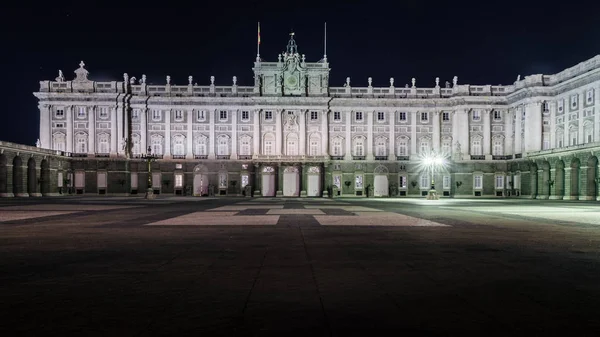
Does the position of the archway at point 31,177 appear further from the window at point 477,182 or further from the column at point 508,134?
the column at point 508,134

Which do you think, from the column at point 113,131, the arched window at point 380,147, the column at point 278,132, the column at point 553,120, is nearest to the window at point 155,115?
the column at point 113,131

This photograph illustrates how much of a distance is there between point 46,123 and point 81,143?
5.75 meters

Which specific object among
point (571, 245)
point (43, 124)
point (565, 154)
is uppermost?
point (43, 124)

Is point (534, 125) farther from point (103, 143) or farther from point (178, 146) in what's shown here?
point (103, 143)

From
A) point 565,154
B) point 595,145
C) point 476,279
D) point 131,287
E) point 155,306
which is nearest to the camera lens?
point 155,306

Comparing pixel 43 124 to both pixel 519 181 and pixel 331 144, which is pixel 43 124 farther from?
pixel 519 181

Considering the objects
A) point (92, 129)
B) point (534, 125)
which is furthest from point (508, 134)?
point (92, 129)

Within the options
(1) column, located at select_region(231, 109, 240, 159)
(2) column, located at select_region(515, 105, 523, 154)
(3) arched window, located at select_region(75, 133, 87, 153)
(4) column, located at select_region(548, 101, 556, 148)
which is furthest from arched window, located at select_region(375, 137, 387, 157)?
(3) arched window, located at select_region(75, 133, 87, 153)

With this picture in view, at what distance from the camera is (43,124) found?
2992 inches

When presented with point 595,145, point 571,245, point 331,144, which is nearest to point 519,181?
point 595,145

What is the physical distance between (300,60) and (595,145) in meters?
42.1

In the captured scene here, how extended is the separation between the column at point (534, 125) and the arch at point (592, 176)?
14207mm

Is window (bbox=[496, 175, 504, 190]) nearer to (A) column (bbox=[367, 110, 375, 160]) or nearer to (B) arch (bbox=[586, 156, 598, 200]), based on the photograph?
(A) column (bbox=[367, 110, 375, 160])

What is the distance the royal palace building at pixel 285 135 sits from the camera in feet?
250
